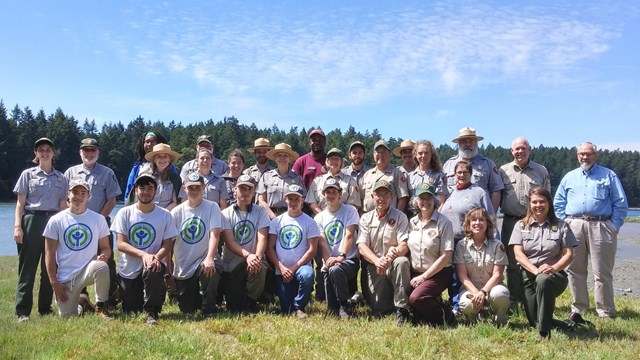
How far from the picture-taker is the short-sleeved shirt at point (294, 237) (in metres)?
7.96

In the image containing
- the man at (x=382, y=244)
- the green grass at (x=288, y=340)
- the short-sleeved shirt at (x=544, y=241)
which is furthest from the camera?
the man at (x=382, y=244)

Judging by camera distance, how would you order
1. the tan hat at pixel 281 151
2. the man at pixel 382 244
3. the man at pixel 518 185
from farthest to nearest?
1. the tan hat at pixel 281 151
2. the man at pixel 518 185
3. the man at pixel 382 244

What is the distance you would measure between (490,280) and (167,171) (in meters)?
5.44

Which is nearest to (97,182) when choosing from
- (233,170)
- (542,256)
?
(233,170)

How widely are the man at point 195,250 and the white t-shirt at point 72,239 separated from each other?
117 cm

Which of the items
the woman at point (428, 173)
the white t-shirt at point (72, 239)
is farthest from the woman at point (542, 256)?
the white t-shirt at point (72, 239)

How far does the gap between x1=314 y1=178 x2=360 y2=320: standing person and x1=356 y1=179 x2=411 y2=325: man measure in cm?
21

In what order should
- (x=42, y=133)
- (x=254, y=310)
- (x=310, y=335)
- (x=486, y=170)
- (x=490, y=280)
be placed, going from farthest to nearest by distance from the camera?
(x=42, y=133) → (x=486, y=170) → (x=254, y=310) → (x=490, y=280) → (x=310, y=335)

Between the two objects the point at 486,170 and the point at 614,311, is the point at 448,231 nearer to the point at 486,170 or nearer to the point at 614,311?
the point at 486,170

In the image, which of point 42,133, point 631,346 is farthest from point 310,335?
point 42,133

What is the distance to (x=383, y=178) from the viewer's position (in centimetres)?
875

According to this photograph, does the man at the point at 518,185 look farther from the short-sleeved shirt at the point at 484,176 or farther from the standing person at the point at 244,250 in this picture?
the standing person at the point at 244,250

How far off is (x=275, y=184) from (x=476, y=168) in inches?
135

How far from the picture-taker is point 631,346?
6.39 meters
